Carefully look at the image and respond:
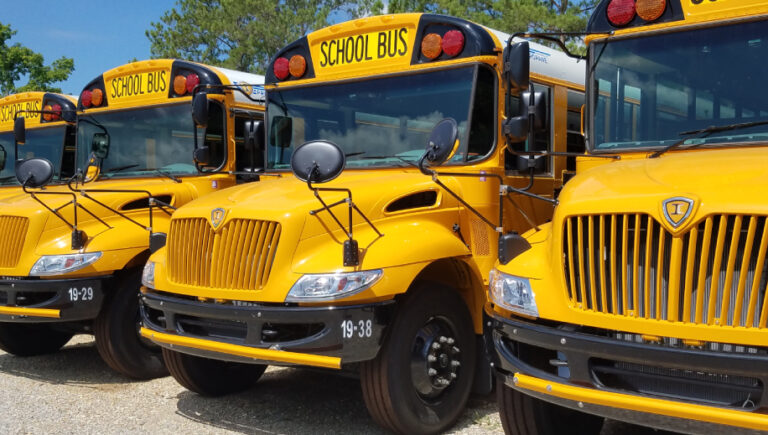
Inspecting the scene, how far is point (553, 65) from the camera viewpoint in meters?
5.58

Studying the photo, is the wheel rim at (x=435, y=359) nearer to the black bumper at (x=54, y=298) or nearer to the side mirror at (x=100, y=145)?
the black bumper at (x=54, y=298)

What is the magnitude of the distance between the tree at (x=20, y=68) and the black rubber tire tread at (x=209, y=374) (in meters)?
20.6

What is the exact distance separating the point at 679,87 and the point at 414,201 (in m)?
Result: 1.62

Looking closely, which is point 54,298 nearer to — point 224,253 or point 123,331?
point 123,331

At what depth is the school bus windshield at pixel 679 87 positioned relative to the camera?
152 inches

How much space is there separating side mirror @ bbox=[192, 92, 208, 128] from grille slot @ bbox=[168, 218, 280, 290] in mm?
1637

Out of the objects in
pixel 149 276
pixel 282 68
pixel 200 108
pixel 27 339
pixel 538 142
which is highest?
pixel 282 68

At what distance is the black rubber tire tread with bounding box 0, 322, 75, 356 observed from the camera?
22.4 feet

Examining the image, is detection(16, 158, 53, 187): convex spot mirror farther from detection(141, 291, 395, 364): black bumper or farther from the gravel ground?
detection(141, 291, 395, 364): black bumper

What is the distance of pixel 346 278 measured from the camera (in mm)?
3898

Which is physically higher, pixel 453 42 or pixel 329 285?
pixel 453 42

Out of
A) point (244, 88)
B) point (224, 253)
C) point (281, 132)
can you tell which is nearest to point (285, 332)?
point (224, 253)

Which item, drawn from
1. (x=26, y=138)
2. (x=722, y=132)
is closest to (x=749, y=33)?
(x=722, y=132)

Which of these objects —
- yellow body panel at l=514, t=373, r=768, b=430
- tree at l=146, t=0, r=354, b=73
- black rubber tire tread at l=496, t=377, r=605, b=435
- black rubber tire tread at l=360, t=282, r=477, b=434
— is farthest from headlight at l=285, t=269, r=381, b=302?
tree at l=146, t=0, r=354, b=73
